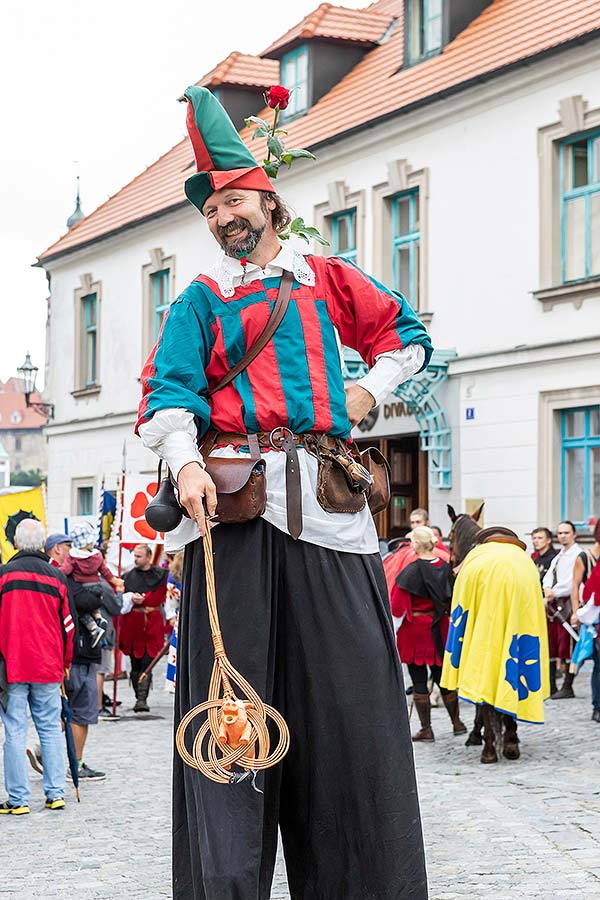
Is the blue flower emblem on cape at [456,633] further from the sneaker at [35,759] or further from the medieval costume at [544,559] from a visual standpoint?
the medieval costume at [544,559]

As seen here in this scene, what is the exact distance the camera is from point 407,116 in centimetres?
1988

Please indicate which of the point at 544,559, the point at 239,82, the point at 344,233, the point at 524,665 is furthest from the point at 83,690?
the point at 239,82

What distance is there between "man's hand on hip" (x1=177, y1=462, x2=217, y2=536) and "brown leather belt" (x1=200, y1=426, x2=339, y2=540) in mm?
196

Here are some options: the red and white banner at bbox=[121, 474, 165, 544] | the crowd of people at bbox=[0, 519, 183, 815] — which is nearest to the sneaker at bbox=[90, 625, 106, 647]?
the crowd of people at bbox=[0, 519, 183, 815]

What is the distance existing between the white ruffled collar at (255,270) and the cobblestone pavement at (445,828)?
9.82 feet

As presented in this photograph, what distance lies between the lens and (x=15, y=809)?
847 cm

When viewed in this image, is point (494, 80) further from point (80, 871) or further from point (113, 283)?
point (80, 871)

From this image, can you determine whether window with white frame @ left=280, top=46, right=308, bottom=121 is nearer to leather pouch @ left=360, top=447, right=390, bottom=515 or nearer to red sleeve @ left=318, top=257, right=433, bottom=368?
red sleeve @ left=318, top=257, right=433, bottom=368

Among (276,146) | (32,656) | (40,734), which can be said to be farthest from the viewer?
(40,734)

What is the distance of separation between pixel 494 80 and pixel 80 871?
13.6 m

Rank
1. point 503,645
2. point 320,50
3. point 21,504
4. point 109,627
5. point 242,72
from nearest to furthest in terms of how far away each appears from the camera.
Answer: point 503,645 → point 109,627 → point 21,504 → point 320,50 → point 242,72

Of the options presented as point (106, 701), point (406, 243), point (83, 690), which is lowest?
point (106, 701)

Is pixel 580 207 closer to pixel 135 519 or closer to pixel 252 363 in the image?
pixel 135 519

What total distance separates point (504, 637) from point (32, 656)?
10.8 feet
